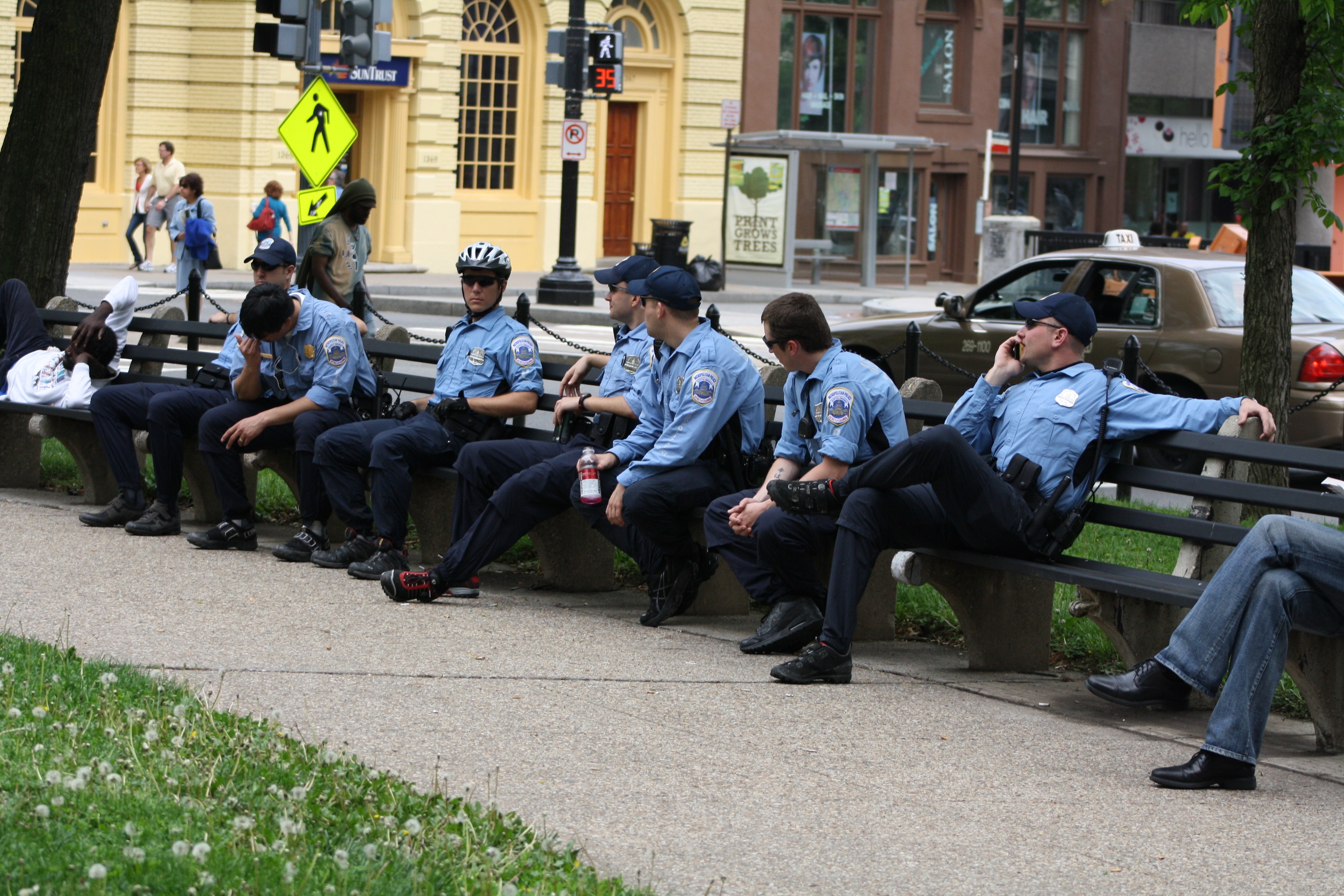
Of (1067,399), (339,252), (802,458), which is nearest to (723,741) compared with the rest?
(802,458)

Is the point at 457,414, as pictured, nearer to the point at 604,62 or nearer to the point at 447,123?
the point at 604,62

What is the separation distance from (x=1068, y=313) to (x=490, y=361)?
275 centimetres

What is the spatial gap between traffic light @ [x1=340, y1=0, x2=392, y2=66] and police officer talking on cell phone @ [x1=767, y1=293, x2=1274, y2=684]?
9.16 m

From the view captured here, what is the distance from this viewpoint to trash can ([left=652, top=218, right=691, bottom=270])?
1125 inches

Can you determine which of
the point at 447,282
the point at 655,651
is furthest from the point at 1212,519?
the point at 447,282

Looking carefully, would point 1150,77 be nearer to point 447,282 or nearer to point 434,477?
point 447,282

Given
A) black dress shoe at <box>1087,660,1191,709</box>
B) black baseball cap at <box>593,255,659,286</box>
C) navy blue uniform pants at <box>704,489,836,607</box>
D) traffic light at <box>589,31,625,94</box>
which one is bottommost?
black dress shoe at <box>1087,660,1191,709</box>

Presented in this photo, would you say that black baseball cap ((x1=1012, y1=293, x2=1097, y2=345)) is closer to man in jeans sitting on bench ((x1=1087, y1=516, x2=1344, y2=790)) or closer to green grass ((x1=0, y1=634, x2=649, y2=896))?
man in jeans sitting on bench ((x1=1087, y1=516, x2=1344, y2=790))

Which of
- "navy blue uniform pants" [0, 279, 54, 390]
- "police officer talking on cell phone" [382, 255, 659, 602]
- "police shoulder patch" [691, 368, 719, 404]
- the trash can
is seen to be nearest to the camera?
"police shoulder patch" [691, 368, 719, 404]

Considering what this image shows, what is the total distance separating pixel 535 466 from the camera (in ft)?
24.7

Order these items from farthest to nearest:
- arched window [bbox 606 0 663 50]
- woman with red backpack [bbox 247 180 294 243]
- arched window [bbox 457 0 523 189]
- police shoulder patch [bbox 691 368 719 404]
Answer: arched window [bbox 606 0 663 50] < arched window [bbox 457 0 523 189] < woman with red backpack [bbox 247 180 294 243] < police shoulder patch [bbox 691 368 719 404]

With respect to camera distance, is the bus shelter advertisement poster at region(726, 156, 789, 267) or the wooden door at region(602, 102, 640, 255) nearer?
the bus shelter advertisement poster at region(726, 156, 789, 267)

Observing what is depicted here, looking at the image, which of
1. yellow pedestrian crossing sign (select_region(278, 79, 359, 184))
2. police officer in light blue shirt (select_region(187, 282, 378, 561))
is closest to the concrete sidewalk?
police officer in light blue shirt (select_region(187, 282, 378, 561))

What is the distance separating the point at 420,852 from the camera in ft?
13.4
